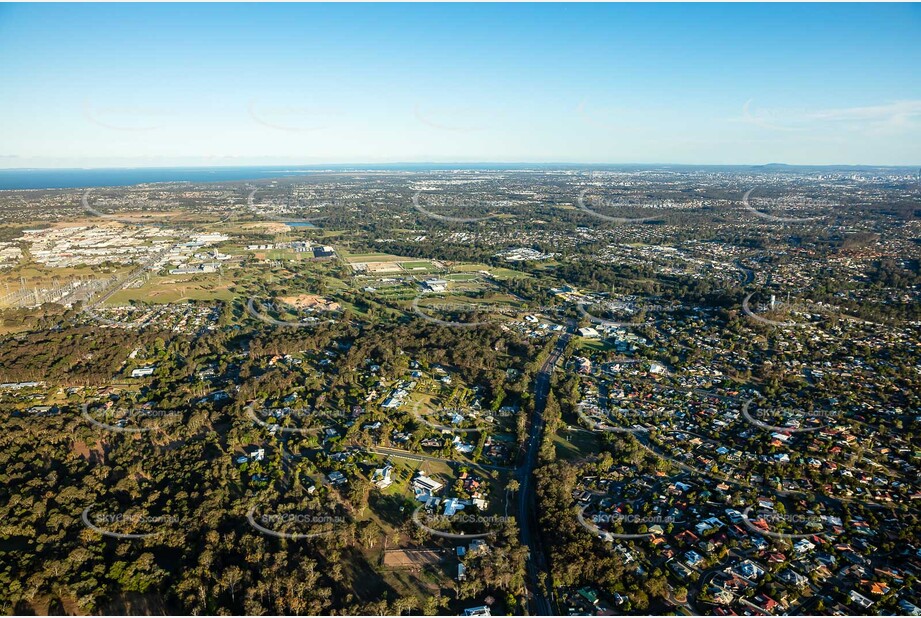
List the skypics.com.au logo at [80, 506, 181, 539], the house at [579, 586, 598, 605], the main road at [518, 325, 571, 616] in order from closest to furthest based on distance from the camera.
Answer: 1. the house at [579, 586, 598, 605]
2. the main road at [518, 325, 571, 616]
3. the skypics.com.au logo at [80, 506, 181, 539]

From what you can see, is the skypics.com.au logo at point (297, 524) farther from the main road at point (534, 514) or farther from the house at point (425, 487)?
the main road at point (534, 514)

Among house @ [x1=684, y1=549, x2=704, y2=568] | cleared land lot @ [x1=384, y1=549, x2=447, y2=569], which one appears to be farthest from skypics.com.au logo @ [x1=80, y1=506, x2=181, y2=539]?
house @ [x1=684, y1=549, x2=704, y2=568]

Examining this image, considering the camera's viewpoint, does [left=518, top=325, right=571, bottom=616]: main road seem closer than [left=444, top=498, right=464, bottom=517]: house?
Yes

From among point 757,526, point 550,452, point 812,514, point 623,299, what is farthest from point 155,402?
point 623,299

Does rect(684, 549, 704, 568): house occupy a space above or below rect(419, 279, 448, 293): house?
below

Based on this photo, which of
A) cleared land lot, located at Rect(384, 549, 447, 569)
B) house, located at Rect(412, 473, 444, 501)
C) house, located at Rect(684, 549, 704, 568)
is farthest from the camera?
house, located at Rect(412, 473, 444, 501)

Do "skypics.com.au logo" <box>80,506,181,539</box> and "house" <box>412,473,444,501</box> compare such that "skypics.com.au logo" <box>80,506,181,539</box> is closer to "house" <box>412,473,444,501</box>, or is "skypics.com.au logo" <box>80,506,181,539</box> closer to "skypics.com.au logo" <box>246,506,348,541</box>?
"skypics.com.au logo" <box>246,506,348,541</box>

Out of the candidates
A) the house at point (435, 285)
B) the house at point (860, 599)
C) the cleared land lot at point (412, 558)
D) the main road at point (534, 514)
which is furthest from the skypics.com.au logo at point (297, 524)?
the house at point (435, 285)

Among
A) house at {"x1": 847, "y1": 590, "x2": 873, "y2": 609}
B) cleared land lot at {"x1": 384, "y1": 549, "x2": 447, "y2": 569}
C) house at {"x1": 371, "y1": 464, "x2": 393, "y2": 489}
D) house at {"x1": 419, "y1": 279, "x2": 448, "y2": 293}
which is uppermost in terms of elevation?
house at {"x1": 419, "y1": 279, "x2": 448, "y2": 293}
